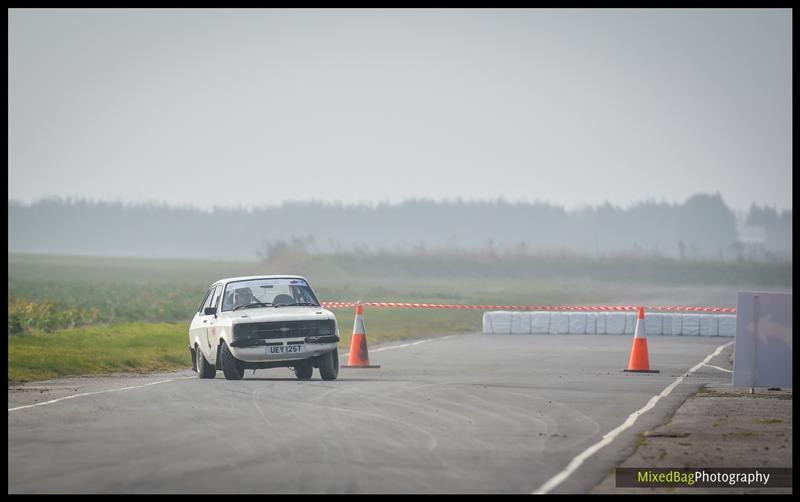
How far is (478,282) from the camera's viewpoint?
126688 millimetres

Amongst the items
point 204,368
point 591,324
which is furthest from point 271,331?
point 591,324

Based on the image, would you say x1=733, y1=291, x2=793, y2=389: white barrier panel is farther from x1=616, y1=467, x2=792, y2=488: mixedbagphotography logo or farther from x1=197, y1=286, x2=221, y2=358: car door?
x1=197, y1=286, x2=221, y2=358: car door

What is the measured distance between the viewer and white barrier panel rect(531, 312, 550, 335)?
44.2m

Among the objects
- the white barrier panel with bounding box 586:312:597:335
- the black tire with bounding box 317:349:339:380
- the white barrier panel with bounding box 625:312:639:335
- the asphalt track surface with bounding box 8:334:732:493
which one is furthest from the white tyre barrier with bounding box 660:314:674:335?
the black tire with bounding box 317:349:339:380

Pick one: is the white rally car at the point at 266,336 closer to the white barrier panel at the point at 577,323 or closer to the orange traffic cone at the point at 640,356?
the orange traffic cone at the point at 640,356

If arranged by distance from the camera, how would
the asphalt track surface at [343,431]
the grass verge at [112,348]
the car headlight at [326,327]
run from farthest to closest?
the grass verge at [112,348]
the car headlight at [326,327]
the asphalt track surface at [343,431]

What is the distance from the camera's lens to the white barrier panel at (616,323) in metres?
43.7

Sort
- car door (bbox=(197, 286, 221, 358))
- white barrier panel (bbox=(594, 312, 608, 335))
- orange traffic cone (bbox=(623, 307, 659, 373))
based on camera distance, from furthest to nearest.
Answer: white barrier panel (bbox=(594, 312, 608, 335)) < orange traffic cone (bbox=(623, 307, 659, 373)) < car door (bbox=(197, 286, 221, 358))

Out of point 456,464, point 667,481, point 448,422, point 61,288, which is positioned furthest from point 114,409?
point 61,288

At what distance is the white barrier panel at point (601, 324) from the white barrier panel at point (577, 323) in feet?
1.29

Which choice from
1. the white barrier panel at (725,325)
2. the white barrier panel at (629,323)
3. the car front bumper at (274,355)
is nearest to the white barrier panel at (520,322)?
the white barrier panel at (629,323)

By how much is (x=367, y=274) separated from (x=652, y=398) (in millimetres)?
110418

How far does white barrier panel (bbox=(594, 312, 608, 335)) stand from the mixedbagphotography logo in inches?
1223

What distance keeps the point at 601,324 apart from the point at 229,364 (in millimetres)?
22892
